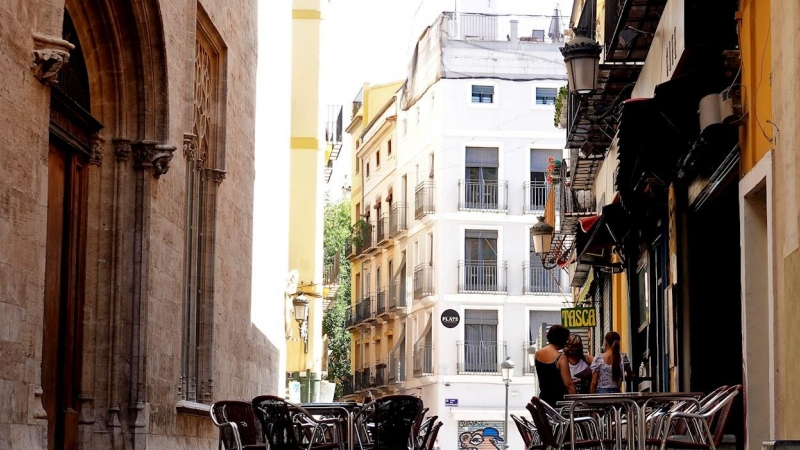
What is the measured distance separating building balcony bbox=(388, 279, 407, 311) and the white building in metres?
0.55

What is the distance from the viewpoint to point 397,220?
185 ft

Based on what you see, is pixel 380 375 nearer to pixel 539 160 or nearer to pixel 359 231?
pixel 359 231

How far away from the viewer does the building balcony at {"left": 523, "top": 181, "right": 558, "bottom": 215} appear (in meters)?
52.0

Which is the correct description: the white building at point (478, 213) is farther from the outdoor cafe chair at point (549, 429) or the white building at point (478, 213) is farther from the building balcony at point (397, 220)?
the outdoor cafe chair at point (549, 429)

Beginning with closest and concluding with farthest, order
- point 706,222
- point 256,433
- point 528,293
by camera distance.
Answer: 1. point 256,433
2. point 706,222
3. point 528,293

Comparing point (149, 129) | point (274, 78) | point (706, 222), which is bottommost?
point (706, 222)

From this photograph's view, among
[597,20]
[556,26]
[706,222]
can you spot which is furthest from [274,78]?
[556,26]

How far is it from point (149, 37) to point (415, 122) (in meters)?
41.0

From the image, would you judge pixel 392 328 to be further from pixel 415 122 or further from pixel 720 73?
pixel 720 73

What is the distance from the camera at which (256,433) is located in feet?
38.7

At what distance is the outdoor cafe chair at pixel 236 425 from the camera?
10.8 meters

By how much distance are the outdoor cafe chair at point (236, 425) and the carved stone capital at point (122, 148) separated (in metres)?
3.36

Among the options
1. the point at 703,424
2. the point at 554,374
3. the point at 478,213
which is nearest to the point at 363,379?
the point at 478,213

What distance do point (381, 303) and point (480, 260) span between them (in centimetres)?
678
